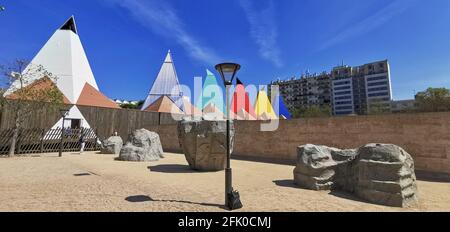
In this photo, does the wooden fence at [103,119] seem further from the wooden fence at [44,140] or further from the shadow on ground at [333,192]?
the shadow on ground at [333,192]

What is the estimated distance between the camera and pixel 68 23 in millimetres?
31297

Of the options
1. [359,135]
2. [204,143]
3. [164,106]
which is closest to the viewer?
[204,143]

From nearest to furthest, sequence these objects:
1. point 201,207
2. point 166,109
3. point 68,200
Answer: point 201,207, point 68,200, point 166,109

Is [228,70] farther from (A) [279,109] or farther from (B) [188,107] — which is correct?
(A) [279,109]

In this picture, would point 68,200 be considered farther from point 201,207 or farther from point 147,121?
point 147,121

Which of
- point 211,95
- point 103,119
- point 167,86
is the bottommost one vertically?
point 103,119

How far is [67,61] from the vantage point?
1091 inches

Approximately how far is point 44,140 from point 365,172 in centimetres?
1944

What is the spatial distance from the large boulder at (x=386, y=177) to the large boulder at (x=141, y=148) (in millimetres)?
9831

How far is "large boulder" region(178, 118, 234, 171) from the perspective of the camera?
344 inches

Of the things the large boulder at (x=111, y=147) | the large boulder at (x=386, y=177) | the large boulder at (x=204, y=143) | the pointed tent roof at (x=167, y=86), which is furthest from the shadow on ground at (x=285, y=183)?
the pointed tent roof at (x=167, y=86)

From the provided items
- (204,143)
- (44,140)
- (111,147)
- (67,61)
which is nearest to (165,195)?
(204,143)

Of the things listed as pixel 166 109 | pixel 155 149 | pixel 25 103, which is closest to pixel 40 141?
pixel 25 103
